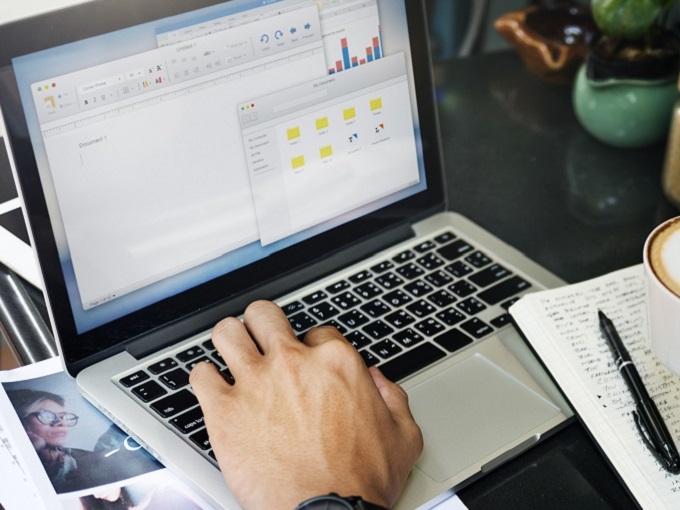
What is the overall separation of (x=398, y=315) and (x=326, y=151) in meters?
0.15

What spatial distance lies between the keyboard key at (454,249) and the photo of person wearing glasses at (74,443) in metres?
0.33

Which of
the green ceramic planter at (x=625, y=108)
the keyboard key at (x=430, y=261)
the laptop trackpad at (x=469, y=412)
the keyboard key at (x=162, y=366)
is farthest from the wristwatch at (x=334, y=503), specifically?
the green ceramic planter at (x=625, y=108)

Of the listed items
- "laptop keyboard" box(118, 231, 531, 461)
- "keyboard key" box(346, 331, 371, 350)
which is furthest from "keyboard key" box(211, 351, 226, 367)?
"keyboard key" box(346, 331, 371, 350)

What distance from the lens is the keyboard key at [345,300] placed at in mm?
745

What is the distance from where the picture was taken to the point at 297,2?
693mm

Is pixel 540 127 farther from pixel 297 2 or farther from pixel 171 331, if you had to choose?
pixel 171 331

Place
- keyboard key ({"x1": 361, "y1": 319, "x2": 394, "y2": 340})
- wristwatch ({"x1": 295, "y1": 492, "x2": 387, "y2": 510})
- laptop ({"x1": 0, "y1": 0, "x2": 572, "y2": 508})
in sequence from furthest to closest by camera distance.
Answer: keyboard key ({"x1": 361, "y1": 319, "x2": 394, "y2": 340}) → laptop ({"x1": 0, "y1": 0, "x2": 572, "y2": 508}) → wristwatch ({"x1": 295, "y1": 492, "x2": 387, "y2": 510})

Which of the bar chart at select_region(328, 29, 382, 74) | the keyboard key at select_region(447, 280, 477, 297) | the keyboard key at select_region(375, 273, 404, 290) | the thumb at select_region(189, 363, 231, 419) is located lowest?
the keyboard key at select_region(447, 280, 477, 297)

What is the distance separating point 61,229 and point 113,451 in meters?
0.17

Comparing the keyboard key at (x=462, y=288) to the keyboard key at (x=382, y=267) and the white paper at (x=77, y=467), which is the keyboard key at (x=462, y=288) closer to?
the keyboard key at (x=382, y=267)

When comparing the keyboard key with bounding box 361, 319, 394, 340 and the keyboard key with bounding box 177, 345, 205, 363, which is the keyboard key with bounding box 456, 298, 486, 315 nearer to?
the keyboard key with bounding box 361, 319, 394, 340

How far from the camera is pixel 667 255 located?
21.7 inches

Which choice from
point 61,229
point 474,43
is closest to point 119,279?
point 61,229

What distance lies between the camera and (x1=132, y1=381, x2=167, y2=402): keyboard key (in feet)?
2.15
